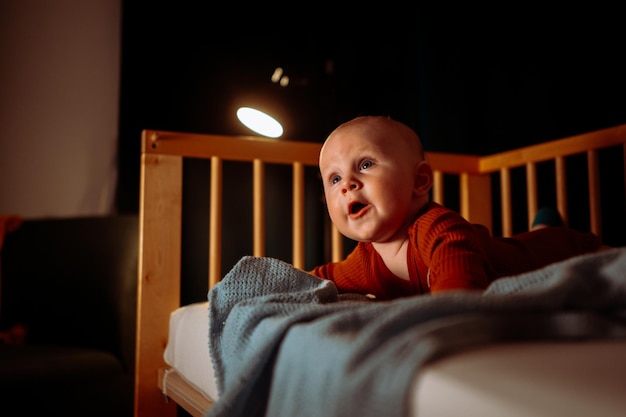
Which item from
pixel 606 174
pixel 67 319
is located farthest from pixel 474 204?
pixel 67 319

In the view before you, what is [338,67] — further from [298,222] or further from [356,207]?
[356,207]

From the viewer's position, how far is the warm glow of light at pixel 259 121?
1.34 metres

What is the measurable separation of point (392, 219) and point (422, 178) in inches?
3.9

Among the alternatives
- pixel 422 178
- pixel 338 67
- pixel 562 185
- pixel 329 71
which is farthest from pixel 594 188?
pixel 338 67

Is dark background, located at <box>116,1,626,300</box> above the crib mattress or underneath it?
above

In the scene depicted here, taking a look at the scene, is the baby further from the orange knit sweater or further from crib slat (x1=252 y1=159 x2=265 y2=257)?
crib slat (x1=252 y1=159 x2=265 y2=257)

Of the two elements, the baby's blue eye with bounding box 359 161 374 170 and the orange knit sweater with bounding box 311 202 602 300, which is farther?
the baby's blue eye with bounding box 359 161 374 170

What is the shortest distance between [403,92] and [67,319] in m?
1.49

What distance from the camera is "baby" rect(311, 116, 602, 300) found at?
813 mm

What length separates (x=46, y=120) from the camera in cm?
217

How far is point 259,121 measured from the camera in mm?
1350

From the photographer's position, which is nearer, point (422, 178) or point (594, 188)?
point (422, 178)

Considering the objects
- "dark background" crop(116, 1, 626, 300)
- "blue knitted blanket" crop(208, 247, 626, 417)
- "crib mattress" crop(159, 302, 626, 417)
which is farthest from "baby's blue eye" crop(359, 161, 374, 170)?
"dark background" crop(116, 1, 626, 300)

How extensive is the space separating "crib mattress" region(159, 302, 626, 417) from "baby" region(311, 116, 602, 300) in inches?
13.8
